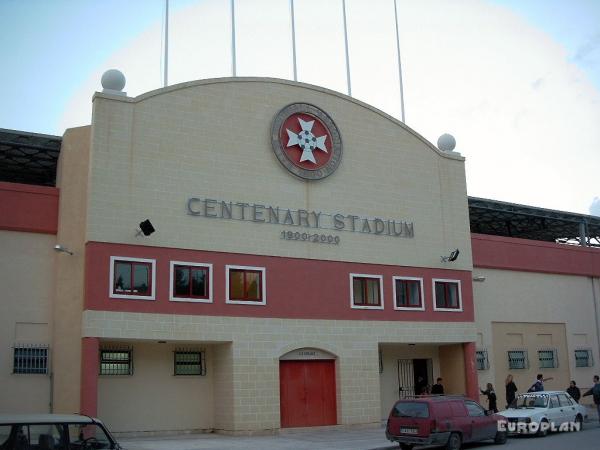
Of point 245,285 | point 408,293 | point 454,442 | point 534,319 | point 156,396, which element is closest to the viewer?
point 454,442

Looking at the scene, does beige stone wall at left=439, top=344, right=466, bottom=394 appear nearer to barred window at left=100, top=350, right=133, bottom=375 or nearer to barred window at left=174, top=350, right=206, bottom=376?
barred window at left=174, top=350, right=206, bottom=376

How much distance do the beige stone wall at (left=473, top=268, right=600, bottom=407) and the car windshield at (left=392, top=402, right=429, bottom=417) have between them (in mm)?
12670

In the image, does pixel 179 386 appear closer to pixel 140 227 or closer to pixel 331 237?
pixel 140 227

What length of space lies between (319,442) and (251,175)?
30.6 ft

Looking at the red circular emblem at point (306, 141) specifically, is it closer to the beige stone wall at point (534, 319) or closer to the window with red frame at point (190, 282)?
the window with red frame at point (190, 282)

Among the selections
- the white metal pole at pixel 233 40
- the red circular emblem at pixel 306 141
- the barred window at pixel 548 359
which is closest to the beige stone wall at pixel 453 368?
the barred window at pixel 548 359

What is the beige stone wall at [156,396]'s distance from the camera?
77.5 feet

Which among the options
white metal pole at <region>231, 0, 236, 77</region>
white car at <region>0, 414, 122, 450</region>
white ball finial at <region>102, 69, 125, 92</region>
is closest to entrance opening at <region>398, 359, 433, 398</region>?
white metal pole at <region>231, 0, 236, 77</region>

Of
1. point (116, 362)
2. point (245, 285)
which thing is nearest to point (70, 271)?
point (116, 362)

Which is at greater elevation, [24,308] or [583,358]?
[24,308]

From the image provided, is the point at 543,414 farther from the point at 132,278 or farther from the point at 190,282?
the point at 132,278

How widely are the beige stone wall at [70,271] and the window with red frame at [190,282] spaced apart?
117 inches

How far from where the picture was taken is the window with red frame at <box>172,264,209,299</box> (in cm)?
2402

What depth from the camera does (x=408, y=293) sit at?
1139 inches
